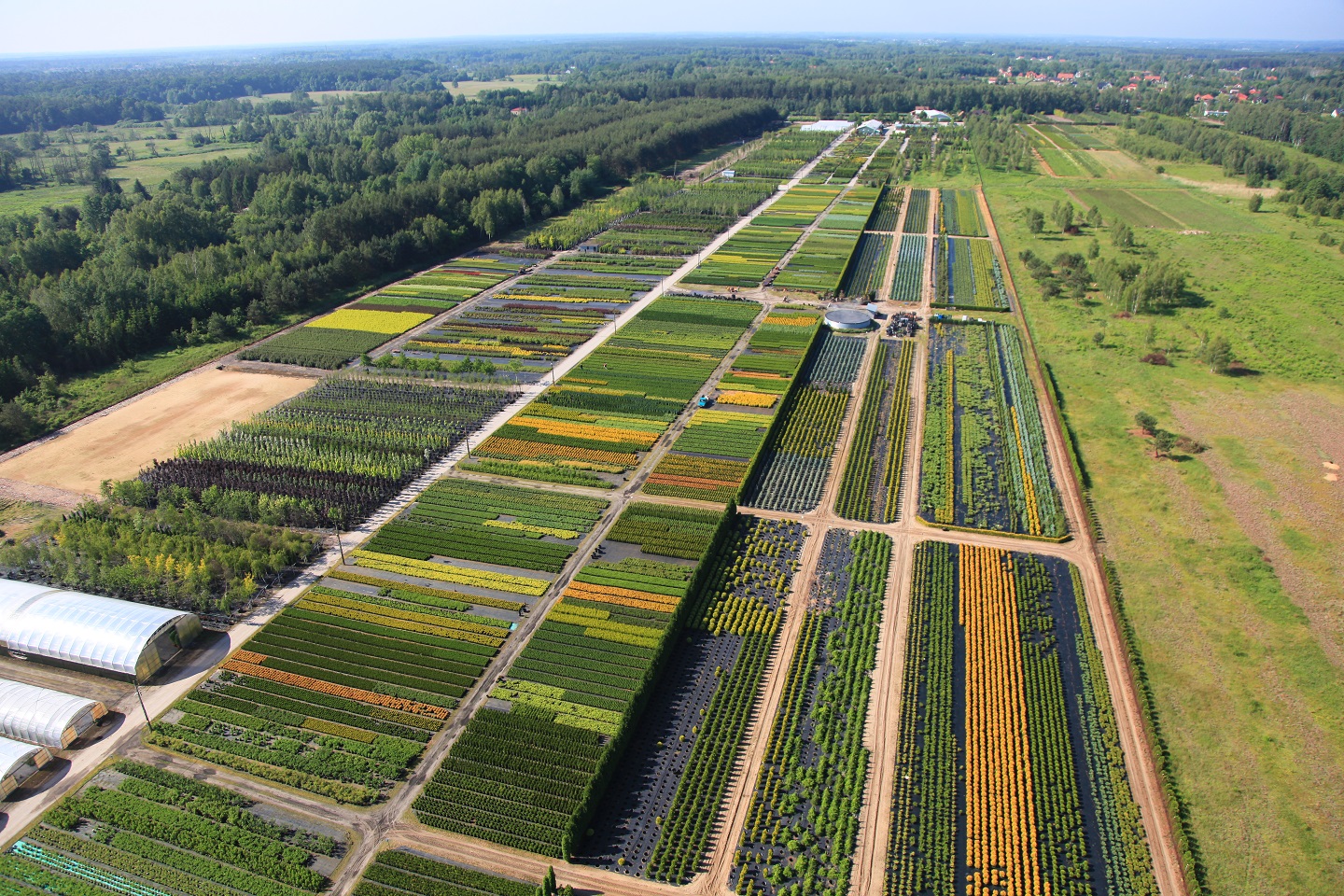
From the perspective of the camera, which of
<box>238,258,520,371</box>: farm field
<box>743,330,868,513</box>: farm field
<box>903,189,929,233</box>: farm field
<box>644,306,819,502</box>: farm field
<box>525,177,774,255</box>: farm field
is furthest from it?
<box>903,189,929,233</box>: farm field

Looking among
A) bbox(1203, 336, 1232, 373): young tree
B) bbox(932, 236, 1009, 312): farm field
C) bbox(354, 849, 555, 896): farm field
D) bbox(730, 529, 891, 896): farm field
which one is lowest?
bbox(354, 849, 555, 896): farm field

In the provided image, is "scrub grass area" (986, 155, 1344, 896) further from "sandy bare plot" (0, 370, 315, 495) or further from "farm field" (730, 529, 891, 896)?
"sandy bare plot" (0, 370, 315, 495)

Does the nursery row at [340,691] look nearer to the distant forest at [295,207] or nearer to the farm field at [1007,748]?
the farm field at [1007,748]

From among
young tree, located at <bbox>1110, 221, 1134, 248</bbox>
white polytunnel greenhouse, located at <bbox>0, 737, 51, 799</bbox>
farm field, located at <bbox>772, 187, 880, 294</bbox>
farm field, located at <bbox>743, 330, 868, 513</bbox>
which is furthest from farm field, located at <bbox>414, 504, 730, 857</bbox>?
young tree, located at <bbox>1110, 221, 1134, 248</bbox>

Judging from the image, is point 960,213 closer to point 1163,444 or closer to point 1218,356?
point 1218,356

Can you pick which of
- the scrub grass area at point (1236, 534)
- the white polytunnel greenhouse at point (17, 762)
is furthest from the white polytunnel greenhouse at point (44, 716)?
the scrub grass area at point (1236, 534)

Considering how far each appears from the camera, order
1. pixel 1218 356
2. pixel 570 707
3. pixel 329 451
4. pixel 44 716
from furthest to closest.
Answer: pixel 1218 356
pixel 329 451
pixel 570 707
pixel 44 716

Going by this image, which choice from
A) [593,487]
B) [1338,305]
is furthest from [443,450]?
[1338,305]

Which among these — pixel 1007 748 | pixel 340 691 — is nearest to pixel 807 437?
pixel 1007 748
